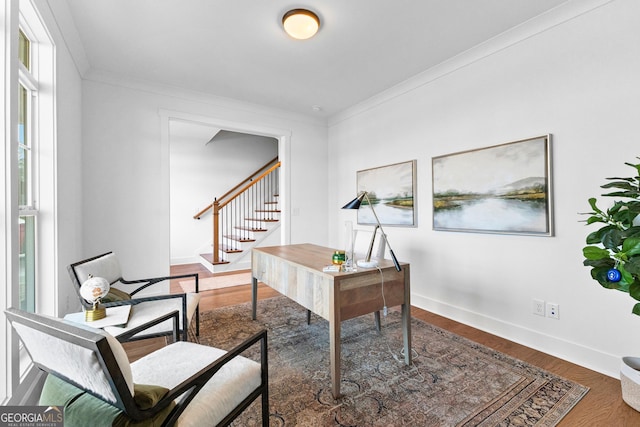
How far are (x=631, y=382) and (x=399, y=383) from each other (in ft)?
4.18

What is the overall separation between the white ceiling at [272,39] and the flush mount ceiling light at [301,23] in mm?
44

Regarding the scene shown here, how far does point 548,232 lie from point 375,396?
71.3 inches

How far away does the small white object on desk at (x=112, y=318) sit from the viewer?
166 cm

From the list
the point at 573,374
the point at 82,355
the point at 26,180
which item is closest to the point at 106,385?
the point at 82,355

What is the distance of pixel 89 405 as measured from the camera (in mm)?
880

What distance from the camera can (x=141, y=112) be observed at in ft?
11.1

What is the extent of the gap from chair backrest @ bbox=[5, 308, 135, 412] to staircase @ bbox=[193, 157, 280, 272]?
4.20 metres

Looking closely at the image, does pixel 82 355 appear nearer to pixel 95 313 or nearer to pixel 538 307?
pixel 95 313

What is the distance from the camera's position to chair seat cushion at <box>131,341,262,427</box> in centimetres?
106

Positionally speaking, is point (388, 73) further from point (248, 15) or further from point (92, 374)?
point (92, 374)

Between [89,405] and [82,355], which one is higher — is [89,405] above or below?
below

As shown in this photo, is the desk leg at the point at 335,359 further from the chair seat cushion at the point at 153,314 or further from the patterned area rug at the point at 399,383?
the chair seat cushion at the point at 153,314

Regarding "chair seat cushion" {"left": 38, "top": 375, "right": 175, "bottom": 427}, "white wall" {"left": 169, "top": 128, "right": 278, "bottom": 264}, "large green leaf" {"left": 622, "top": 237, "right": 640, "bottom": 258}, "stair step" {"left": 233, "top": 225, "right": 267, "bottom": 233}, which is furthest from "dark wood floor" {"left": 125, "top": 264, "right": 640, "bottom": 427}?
"white wall" {"left": 169, "top": 128, "right": 278, "bottom": 264}

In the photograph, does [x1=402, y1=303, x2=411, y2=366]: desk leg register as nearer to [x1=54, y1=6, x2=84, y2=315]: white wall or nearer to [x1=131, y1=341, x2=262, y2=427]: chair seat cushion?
[x1=131, y1=341, x2=262, y2=427]: chair seat cushion
